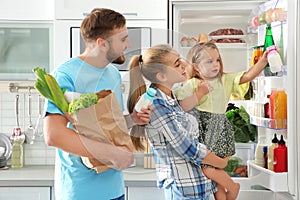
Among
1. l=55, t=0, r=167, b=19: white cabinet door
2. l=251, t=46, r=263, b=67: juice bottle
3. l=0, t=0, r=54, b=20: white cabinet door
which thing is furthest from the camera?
l=0, t=0, r=54, b=20: white cabinet door

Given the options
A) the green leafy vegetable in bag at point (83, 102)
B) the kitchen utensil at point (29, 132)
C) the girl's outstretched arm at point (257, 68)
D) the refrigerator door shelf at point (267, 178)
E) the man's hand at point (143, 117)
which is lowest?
the refrigerator door shelf at point (267, 178)

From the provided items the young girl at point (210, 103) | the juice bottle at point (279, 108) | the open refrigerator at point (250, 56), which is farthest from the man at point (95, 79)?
the juice bottle at point (279, 108)

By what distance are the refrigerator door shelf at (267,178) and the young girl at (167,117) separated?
3.10 ft

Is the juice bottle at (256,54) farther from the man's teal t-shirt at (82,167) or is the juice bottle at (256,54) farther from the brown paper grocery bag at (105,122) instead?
the brown paper grocery bag at (105,122)

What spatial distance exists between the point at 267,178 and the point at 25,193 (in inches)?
45.7

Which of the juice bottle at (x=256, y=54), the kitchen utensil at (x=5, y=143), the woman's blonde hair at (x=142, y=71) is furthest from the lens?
the kitchen utensil at (x=5, y=143)

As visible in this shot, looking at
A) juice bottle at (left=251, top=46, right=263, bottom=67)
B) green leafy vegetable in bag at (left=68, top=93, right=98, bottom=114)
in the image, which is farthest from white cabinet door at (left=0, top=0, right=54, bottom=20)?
green leafy vegetable in bag at (left=68, top=93, right=98, bottom=114)

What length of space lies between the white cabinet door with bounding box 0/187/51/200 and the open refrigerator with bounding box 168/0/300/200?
939mm

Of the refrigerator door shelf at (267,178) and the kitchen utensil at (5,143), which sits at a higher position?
the kitchen utensil at (5,143)

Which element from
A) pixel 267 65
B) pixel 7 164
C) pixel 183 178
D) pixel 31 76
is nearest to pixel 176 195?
pixel 183 178

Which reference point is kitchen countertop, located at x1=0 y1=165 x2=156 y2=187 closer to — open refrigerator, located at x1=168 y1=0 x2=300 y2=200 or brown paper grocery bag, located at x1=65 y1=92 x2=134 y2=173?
open refrigerator, located at x1=168 y1=0 x2=300 y2=200

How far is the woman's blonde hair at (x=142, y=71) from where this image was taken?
1479 mm

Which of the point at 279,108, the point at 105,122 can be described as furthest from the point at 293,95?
the point at 105,122

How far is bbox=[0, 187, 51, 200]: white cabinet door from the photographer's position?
9.24 ft
